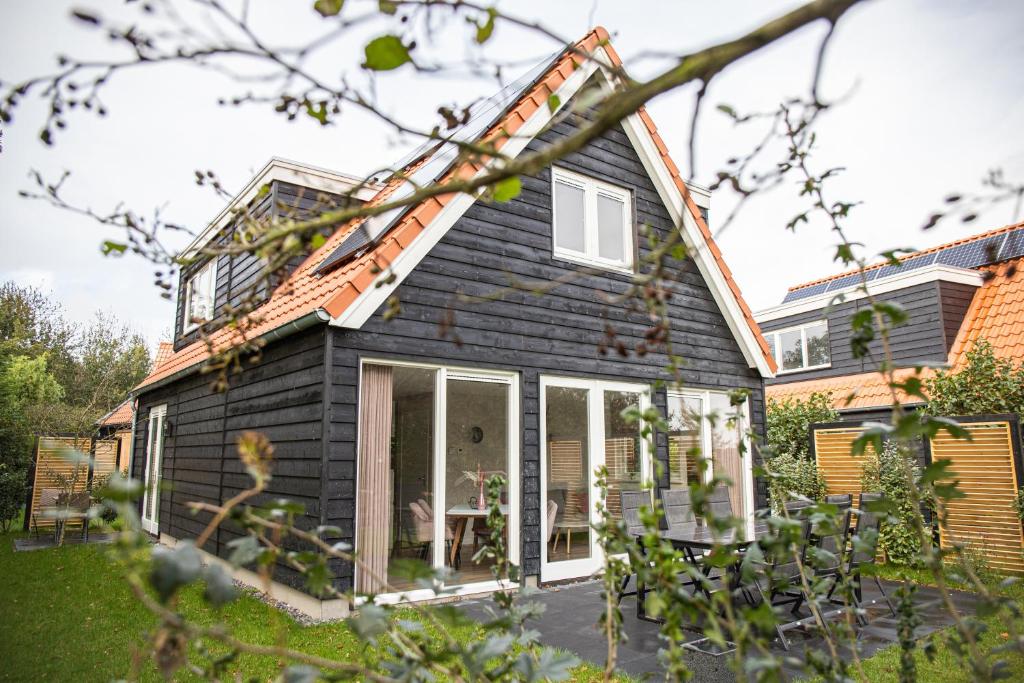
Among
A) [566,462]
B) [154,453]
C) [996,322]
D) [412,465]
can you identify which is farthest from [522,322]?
[996,322]

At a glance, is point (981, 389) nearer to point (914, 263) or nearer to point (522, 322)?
point (522, 322)

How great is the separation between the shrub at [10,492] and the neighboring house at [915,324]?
1451cm

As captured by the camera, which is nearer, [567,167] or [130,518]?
[130,518]

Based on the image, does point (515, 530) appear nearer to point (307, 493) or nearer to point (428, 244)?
point (307, 493)

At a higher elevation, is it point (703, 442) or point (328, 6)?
point (328, 6)

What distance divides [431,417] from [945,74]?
479 cm

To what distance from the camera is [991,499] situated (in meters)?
7.76

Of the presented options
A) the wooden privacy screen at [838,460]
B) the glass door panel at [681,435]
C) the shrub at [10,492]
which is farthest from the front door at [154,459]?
the wooden privacy screen at [838,460]

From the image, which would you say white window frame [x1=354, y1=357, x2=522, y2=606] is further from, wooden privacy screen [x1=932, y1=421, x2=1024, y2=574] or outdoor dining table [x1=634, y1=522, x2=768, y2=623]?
wooden privacy screen [x1=932, y1=421, x2=1024, y2=574]

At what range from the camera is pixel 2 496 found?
12.0 m

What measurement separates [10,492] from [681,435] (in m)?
11.7

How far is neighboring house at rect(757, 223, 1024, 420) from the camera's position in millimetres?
12005

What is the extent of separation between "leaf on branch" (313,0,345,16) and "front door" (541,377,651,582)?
6.12 metres

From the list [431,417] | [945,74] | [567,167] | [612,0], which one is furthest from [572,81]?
[612,0]
